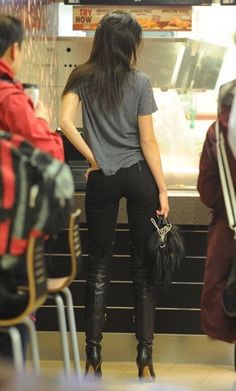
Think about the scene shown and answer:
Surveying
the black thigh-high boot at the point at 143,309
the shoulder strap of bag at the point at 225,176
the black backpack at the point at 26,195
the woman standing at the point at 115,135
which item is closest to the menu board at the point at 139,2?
the woman standing at the point at 115,135

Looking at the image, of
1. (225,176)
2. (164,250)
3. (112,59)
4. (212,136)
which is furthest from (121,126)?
(225,176)

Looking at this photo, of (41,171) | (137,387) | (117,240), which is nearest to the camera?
(137,387)

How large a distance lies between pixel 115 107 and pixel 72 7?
2.26m

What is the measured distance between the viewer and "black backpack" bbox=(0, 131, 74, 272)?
2520 mm

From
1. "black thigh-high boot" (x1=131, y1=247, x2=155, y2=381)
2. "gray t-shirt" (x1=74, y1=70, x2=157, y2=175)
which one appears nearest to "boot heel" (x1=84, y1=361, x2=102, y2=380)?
"black thigh-high boot" (x1=131, y1=247, x2=155, y2=381)

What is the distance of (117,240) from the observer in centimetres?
467

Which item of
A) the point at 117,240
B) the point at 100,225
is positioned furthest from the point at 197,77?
the point at 100,225

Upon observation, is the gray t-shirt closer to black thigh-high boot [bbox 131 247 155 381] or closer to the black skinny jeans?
the black skinny jeans

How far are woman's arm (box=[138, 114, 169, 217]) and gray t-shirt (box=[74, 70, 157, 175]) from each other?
36 millimetres

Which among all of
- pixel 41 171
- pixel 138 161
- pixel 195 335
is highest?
pixel 41 171

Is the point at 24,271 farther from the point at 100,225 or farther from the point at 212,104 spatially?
the point at 212,104

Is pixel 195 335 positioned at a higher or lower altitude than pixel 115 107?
lower

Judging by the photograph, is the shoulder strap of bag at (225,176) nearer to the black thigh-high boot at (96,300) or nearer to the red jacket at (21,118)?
the red jacket at (21,118)

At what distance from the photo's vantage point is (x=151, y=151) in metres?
4.00
